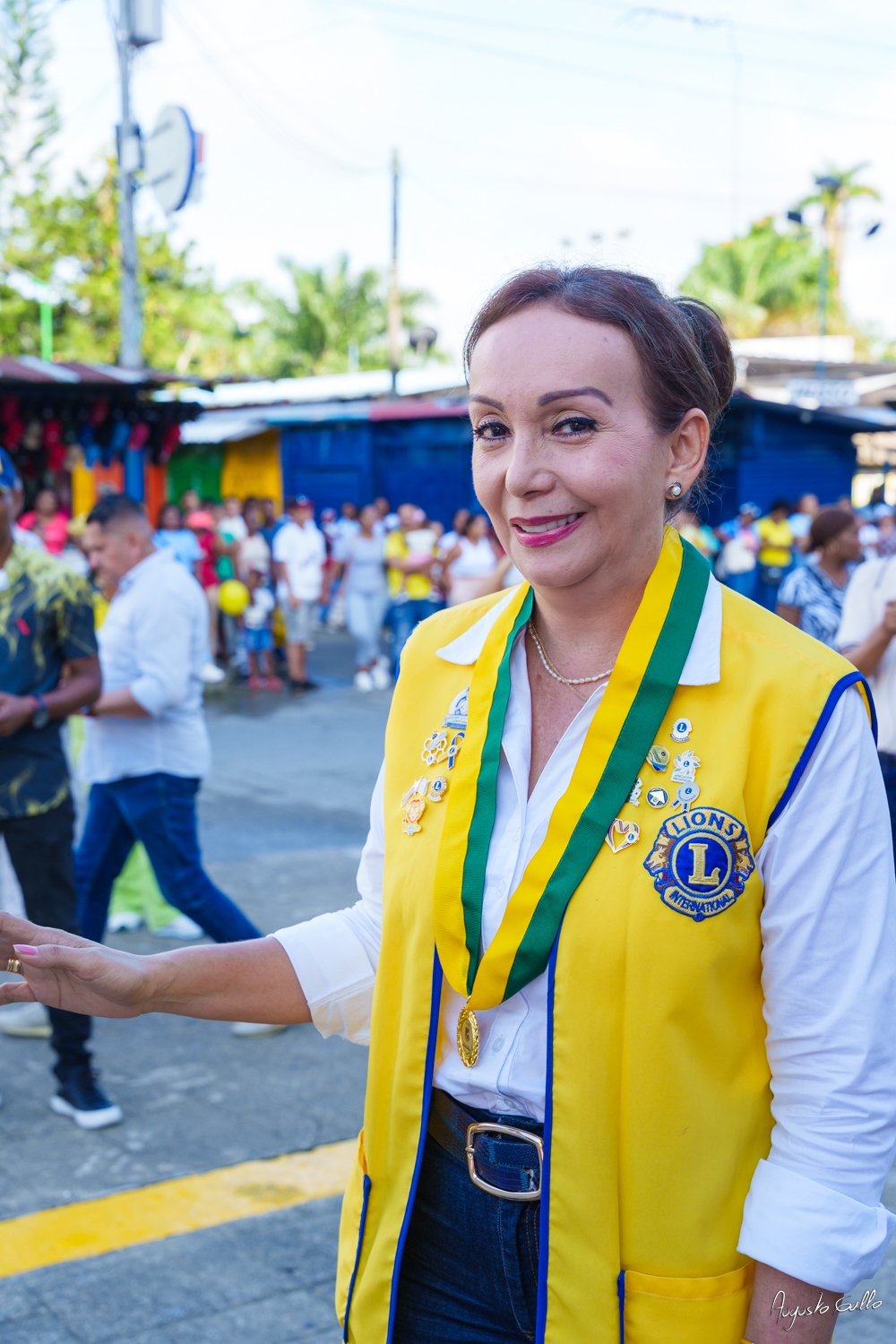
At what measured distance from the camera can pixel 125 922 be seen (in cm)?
612

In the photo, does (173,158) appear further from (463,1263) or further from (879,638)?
(463,1263)

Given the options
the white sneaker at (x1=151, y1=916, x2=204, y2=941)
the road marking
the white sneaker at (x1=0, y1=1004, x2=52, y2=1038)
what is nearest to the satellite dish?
the white sneaker at (x1=151, y1=916, x2=204, y2=941)

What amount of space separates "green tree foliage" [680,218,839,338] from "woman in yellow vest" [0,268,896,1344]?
144 ft

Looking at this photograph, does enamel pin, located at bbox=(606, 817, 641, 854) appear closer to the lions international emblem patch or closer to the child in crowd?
the lions international emblem patch

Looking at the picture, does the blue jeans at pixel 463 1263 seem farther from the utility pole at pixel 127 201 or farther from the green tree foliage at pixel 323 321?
the green tree foliage at pixel 323 321

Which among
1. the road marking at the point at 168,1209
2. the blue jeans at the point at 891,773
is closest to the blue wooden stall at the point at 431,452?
the blue jeans at the point at 891,773

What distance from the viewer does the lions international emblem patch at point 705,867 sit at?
4.92 feet

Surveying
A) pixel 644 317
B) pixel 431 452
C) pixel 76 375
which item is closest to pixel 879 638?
pixel 644 317

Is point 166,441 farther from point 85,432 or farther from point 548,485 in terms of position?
point 548,485

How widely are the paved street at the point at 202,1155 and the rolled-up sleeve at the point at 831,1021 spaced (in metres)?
0.13

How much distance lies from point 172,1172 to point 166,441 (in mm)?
12635

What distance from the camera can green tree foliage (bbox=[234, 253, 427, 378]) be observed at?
41281 mm

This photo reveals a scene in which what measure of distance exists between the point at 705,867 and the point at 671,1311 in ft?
1.68

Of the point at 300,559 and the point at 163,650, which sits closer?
the point at 163,650
